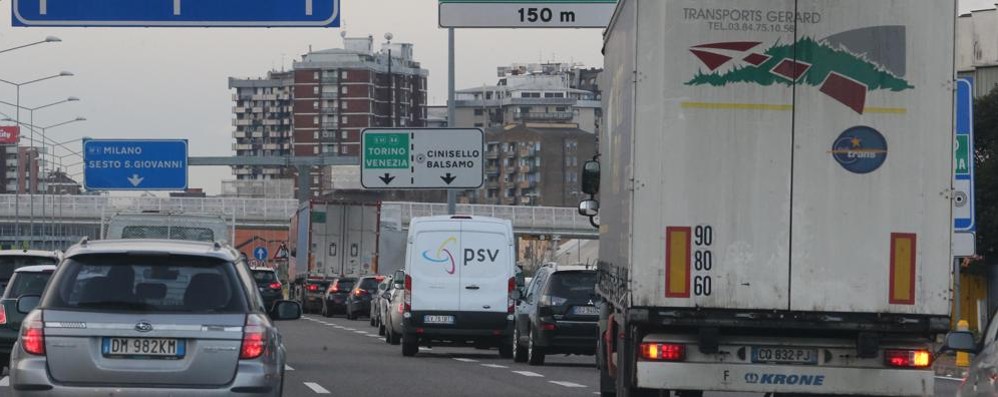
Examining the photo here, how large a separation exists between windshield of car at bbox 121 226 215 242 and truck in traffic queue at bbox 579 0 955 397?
27.9 metres

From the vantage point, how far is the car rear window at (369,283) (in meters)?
61.2

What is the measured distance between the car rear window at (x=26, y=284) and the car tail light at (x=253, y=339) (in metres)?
9.83

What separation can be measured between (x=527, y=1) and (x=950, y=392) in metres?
7.02

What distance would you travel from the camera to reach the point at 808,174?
13875 millimetres

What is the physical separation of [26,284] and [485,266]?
1084 centimetres

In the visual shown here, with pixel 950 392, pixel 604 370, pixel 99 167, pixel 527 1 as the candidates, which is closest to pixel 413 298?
pixel 527 1

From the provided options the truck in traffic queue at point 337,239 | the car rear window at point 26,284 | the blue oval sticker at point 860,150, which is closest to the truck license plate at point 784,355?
the blue oval sticker at point 860,150

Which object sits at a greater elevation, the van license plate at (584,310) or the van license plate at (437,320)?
the van license plate at (584,310)

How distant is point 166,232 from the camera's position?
41.2 m

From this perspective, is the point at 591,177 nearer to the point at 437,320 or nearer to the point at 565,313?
the point at 565,313

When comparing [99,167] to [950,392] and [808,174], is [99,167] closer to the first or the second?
[950,392]

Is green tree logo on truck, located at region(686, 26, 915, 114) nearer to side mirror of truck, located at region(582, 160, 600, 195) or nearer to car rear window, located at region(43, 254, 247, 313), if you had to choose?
car rear window, located at region(43, 254, 247, 313)

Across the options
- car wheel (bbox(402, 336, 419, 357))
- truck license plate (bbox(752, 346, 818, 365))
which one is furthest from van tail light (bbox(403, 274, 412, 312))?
truck license plate (bbox(752, 346, 818, 365))

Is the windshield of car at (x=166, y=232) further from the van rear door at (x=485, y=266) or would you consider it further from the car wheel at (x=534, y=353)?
the car wheel at (x=534, y=353)
